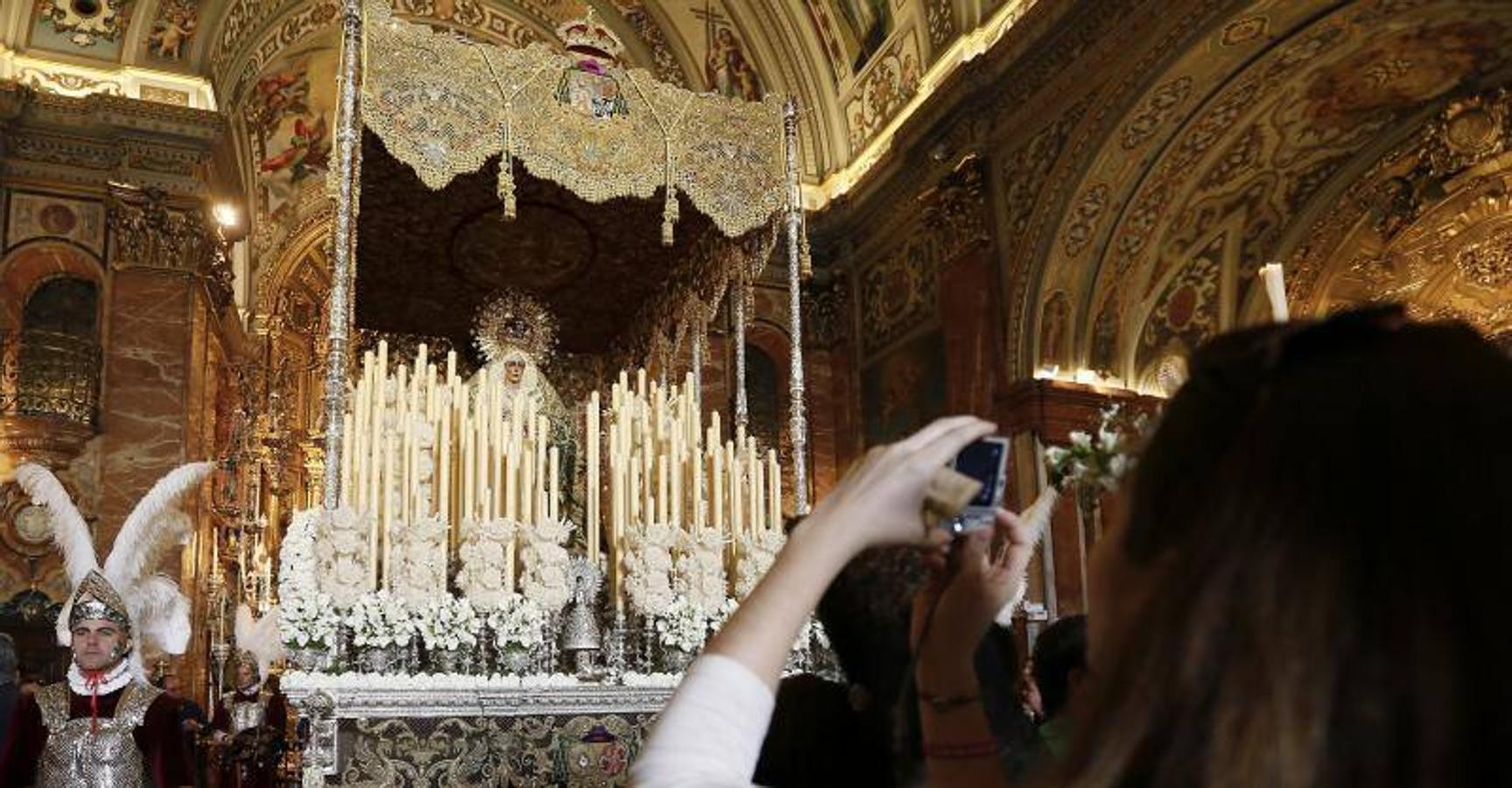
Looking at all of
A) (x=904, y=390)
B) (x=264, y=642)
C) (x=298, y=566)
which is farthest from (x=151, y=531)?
(x=904, y=390)

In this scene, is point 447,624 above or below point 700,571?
below

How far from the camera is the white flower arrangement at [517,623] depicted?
5809 millimetres

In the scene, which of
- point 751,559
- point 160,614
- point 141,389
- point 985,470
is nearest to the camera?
point 985,470

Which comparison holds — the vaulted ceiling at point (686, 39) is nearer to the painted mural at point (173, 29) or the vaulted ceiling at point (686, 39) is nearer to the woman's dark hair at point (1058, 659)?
the painted mural at point (173, 29)

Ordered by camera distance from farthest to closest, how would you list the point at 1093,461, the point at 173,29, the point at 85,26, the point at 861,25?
the point at 861,25 → the point at 173,29 → the point at 85,26 → the point at 1093,461

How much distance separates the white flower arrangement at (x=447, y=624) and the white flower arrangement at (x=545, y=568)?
34cm

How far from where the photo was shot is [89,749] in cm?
500

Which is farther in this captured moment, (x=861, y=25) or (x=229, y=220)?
(x=229, y=220)

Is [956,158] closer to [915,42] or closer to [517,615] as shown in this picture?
[915,42]

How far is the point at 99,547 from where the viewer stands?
1127 centimetres

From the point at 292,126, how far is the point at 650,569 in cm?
1359

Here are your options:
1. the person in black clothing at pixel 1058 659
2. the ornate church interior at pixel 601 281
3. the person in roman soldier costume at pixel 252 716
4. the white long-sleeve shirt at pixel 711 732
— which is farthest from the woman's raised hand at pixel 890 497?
the person in roman soldier costume at pixel 252 716

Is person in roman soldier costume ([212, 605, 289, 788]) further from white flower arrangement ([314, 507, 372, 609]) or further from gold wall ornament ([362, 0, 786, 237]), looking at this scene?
gold wall ornament ([362, 0, 786, 237])

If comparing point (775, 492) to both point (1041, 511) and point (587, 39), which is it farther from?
point (1041, 511)
